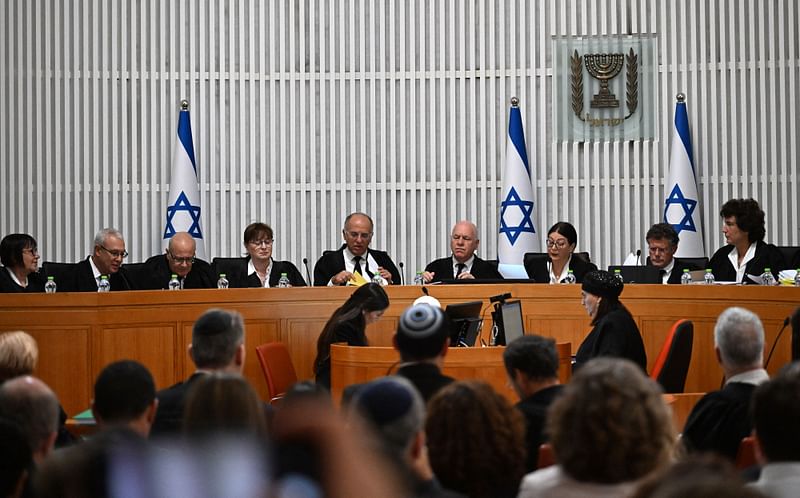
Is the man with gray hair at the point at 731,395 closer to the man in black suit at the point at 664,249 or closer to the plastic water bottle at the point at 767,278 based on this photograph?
the plastic water bottle at the point at 767,278

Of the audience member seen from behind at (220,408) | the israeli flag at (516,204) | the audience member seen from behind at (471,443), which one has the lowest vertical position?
the audience member seen from behind at (471,443)

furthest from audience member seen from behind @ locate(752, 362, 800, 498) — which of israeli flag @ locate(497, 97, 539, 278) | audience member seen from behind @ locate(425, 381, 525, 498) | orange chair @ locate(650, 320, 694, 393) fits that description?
israeli flag @ locate(497, 97, 539, 278)

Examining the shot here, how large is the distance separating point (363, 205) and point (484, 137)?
1378mm

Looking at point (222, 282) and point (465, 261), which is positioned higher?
point (465, 261)

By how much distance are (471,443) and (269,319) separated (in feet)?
16.4

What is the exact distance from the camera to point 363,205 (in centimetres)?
1121

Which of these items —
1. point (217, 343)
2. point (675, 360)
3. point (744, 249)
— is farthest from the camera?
point (744, 249)

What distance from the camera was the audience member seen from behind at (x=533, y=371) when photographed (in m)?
4.16

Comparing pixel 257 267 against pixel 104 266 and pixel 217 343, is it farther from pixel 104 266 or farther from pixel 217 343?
pixel 217 343

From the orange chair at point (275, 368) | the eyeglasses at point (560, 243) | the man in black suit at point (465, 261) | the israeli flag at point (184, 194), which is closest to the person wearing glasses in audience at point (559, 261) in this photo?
the eyeglasses at point (560, 243)

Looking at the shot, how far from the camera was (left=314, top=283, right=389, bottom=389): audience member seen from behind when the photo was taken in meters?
6.89

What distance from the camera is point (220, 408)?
282 cm

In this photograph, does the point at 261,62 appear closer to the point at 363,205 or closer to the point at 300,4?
the point at 300,4

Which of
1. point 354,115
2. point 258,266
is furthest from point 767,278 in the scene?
point 354,115
